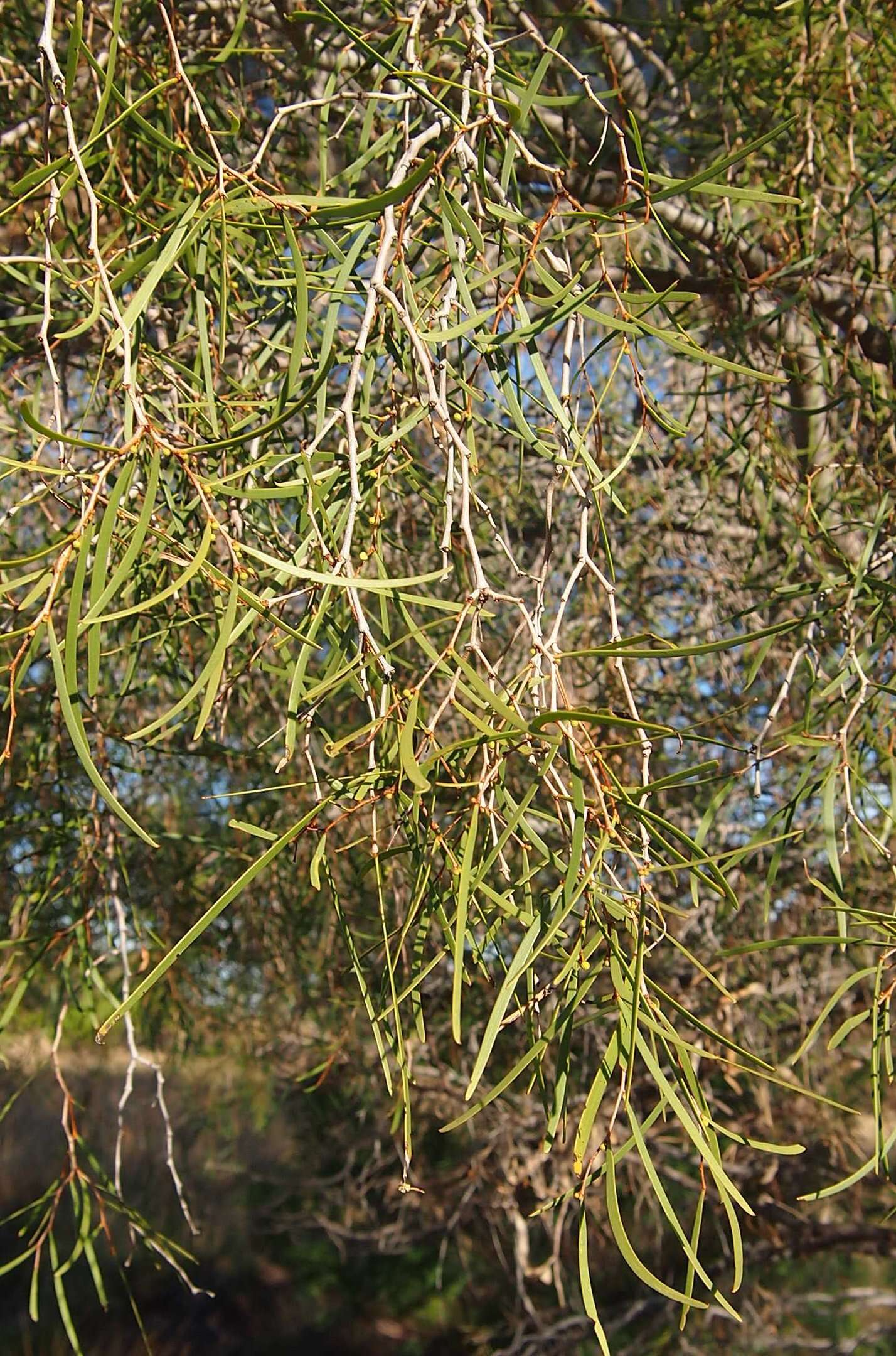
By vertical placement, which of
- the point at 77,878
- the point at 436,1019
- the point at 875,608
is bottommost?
the point at 436,1019

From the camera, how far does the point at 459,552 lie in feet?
2.34

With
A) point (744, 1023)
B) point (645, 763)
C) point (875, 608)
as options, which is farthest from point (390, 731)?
point (744, 1023)

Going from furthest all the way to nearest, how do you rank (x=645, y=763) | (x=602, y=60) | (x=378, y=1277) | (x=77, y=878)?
1. (x=378, y=1277)
2. (x=602, y=60)
3. (x=77, y=878)
4. (x=645, y=763)

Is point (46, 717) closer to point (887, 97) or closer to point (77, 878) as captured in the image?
point (77, 878)

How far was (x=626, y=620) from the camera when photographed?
1.57 metres

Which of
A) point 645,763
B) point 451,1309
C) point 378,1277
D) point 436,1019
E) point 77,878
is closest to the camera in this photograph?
point 645,763

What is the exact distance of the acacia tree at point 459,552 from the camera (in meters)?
0.36

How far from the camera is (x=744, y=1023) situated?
1552mm

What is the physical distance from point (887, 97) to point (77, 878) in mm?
938

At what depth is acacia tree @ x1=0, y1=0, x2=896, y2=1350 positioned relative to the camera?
1.19 feet

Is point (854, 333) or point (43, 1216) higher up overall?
point (854, 333)

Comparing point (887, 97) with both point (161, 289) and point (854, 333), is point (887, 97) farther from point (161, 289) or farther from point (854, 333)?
point (161, 289)

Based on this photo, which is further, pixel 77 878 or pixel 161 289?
pixel 77 878

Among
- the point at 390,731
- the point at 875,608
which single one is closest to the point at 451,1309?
the point at 875,608
